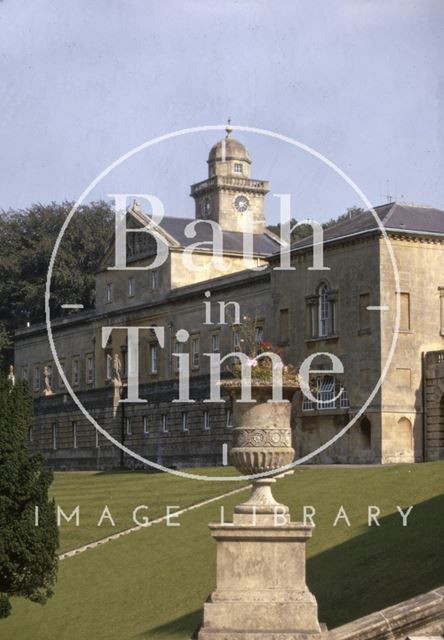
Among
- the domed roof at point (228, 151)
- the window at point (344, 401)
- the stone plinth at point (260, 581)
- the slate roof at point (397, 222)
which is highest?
the domed roof at point (228, 151)

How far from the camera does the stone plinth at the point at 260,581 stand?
14930 millimetres

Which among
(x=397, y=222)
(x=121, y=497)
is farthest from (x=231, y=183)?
(x=121, y=497)

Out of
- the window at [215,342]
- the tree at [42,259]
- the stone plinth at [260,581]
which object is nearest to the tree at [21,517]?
the stone plinth at [260,581]

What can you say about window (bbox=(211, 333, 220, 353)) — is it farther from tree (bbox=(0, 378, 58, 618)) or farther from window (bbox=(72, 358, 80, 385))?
tree (bbox=(0, 378, 58, 618))

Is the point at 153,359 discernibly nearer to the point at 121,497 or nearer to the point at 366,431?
the point at 366,431

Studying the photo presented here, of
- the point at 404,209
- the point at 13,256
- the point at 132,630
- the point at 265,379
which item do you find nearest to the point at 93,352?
the point at 13,256

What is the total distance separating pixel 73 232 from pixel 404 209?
45.0 m

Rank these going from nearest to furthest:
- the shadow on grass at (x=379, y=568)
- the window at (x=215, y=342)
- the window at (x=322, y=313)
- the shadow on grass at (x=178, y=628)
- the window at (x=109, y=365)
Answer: the shadow on grass at (x=379, y=568) < the shadow on grass at (x=178, y=628) < the window at (x=322, y=313) < the window at (x=215, y=342) < the window at (x=109, y=365)

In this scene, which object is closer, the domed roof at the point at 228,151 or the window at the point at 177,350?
the window at the point at 177,350

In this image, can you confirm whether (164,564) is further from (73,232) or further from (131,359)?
(73,232)

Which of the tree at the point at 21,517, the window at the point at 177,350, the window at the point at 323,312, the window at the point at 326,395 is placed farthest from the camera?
the window at the point at 177,350

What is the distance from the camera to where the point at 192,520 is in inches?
1508

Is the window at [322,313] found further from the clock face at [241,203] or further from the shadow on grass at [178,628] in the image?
the clock face at [241,203]

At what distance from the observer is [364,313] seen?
56344 mm
